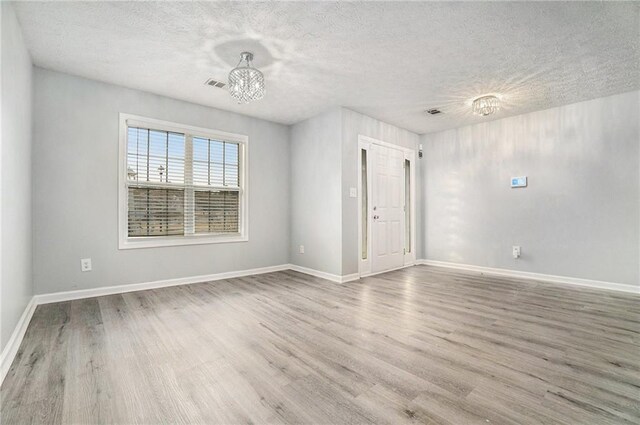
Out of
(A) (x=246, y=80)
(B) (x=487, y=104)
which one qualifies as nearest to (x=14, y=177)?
(A) (x=246, y=80)

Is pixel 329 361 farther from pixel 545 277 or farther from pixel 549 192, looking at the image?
pixel 549 192

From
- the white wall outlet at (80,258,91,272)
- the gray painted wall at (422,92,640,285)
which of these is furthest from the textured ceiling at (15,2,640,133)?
the white wall outlet at (80,258,91,272)

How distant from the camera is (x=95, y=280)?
3332 mm

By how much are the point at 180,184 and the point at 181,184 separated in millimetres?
13

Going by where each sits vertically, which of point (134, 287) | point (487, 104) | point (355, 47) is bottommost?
point (134, 287)

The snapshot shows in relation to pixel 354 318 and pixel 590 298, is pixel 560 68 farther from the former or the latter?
pixel 354 318

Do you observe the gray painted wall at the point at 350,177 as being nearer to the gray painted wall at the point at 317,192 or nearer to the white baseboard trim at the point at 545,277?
the gray painted wall at the point at 317,192

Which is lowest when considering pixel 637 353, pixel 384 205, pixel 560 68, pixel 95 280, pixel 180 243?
pixel 637 353

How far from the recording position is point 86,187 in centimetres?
330

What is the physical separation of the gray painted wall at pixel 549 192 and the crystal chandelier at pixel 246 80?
3.90 meters

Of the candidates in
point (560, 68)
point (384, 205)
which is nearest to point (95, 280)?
point (384, 205)

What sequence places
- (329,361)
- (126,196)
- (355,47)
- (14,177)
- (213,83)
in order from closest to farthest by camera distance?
(329,361), (14,177), (355,47), (213,83), (126,196)

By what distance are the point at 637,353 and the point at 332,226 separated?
3150 millimetres

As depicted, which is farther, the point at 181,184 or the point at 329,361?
the point at 181,184
